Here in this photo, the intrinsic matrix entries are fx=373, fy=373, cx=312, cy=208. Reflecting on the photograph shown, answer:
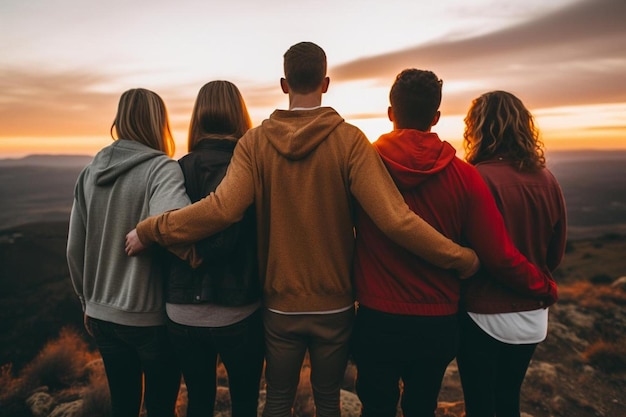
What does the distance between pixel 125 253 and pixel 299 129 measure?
129cm

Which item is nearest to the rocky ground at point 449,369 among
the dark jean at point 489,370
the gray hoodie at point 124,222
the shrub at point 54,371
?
the shrub at point 54,371

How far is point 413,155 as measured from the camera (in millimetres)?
2023

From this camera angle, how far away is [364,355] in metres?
2.13

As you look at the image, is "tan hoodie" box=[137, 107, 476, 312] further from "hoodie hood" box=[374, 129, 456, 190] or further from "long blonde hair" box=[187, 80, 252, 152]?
"long blonde hair" box=[187, 80, 252, 152]

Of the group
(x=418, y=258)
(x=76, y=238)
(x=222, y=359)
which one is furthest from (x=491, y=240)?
(x=76, y=238)

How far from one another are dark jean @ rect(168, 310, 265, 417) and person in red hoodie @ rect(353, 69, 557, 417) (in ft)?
1.99

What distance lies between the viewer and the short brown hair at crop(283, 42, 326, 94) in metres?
2.01

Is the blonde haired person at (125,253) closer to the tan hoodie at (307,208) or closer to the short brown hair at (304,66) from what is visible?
the tan hoodie at (307,208)

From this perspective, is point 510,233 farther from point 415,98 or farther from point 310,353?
point 310,353

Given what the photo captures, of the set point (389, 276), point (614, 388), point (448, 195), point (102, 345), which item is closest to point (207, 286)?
point (102, 345)

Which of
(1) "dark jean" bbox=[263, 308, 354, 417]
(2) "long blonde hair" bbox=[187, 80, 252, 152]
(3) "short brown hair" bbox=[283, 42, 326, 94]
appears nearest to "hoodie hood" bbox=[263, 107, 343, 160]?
(3) "short brown hair" bbox=[283, 42, 326, 94]

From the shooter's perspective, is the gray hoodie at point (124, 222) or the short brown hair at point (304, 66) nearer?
the short brown hair at point (304, 66)

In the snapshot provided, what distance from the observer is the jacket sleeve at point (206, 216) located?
195cm

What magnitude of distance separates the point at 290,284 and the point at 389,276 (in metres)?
0.56
